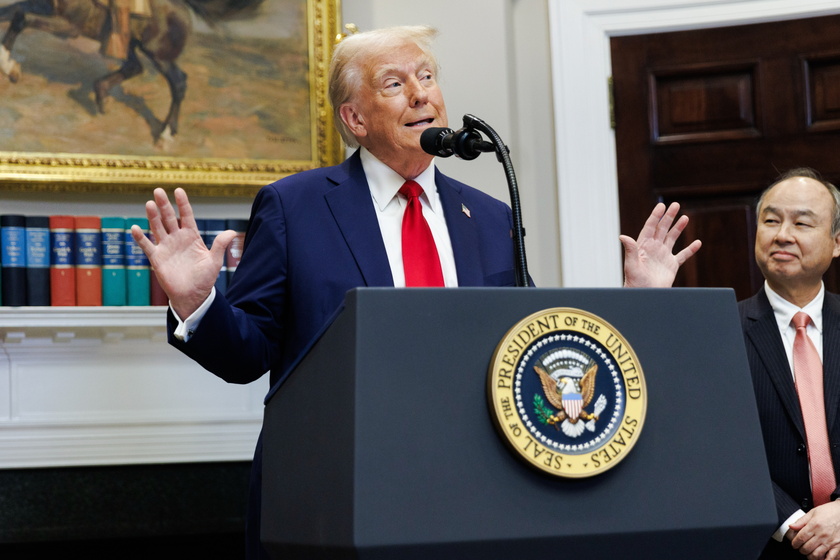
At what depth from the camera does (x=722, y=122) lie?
12.4 feet

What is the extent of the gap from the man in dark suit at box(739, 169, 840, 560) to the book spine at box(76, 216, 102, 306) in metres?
2.09

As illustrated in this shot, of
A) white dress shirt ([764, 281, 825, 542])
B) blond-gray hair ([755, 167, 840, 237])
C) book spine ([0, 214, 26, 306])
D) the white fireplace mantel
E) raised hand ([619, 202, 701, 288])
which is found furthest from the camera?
the white fireplace mantel

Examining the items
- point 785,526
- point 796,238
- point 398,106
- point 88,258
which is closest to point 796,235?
point 796,238

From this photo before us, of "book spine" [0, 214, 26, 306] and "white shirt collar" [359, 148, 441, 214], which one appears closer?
"white shirt collar" [359, 148, 441, 214]

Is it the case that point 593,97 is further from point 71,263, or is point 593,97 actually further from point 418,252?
point 418,252

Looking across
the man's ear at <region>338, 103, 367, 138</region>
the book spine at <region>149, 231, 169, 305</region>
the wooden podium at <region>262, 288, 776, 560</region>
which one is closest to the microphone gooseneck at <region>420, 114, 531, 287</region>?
the wooden podium at <region>262, 288, 776, 560</region>

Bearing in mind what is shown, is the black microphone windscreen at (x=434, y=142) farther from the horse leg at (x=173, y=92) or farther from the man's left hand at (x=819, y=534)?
the horse leg at (x=173, y=92)

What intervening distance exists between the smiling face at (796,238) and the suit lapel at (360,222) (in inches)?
49.7

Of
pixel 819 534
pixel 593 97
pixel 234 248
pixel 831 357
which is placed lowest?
pixel 819 534

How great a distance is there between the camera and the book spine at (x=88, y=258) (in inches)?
130

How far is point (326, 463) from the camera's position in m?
1.09

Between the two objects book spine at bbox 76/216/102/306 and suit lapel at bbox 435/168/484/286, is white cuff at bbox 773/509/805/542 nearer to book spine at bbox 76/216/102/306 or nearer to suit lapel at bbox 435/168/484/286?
suit lapel at bbox 435/168/484/286

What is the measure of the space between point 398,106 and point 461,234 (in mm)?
300

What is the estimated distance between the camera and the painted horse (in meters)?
3.36
